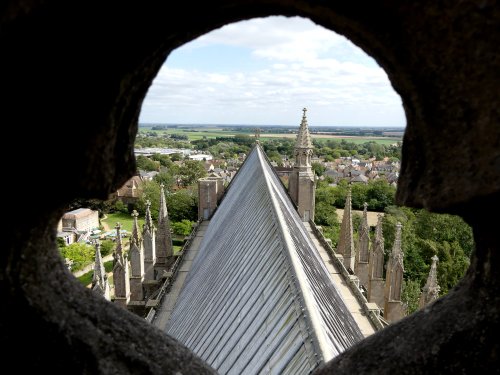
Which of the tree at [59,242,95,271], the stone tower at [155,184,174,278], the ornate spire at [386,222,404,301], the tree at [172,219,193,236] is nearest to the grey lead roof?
the ornate spire at [386,222,404,301]

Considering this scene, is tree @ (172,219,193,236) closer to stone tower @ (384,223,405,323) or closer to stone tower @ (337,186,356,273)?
stone tower @ (337,186,356,273)

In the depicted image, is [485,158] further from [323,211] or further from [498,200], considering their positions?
[323,211]

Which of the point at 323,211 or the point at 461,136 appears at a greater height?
the point at 461,136

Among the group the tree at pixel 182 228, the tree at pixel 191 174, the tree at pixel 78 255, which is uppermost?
the tree at pixel 191 174

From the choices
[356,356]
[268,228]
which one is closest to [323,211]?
[268,228]

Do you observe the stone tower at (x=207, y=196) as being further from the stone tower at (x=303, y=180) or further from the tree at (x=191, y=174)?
the tree at (x=191, y=174)

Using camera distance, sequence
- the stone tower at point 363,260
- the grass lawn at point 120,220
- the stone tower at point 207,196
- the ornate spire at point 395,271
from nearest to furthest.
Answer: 1. the ornate spire at point 395,271
2. the stone tower at point 363,260
3. the stone tower at point 207,196
4. the grass lawn at point 120,220

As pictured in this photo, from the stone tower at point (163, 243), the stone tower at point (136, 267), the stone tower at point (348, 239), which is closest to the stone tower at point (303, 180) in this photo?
the stone tower at point (348, 239)
